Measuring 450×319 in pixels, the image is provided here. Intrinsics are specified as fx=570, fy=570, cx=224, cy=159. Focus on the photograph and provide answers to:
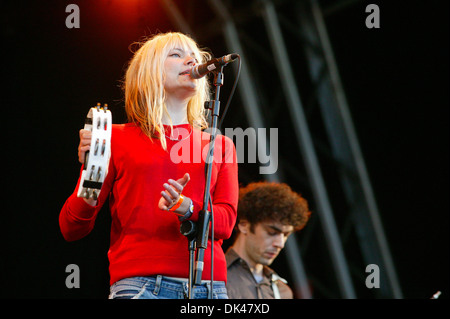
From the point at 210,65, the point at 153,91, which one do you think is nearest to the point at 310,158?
the point at 153,91

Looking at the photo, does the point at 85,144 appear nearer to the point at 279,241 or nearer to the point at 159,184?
the point at 159,184

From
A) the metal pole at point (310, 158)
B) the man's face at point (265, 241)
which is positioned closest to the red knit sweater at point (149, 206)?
the man's face at point (265, 241)

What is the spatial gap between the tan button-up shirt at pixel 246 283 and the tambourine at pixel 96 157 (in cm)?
250

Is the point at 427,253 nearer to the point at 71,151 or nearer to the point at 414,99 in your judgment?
the point at 414,99

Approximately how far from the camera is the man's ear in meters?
4.95

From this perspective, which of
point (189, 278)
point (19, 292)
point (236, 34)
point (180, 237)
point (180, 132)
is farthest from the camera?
point (236, 34)

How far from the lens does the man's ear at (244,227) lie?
4.95 meters

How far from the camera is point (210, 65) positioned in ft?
8.18

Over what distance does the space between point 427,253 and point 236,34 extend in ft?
10.4

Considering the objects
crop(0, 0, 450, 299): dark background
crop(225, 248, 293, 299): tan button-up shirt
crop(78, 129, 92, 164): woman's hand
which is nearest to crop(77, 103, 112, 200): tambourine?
crop(78, 129, 92, 164): woman's hand

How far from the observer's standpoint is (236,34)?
6.14 m

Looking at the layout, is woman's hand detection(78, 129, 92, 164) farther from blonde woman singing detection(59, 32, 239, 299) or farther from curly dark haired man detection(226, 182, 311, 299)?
curly dark haired man detection(226, 182, 311, 299)

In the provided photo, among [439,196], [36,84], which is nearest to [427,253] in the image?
[439,196]

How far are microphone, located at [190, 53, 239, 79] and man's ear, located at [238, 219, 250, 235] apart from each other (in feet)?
8.27
